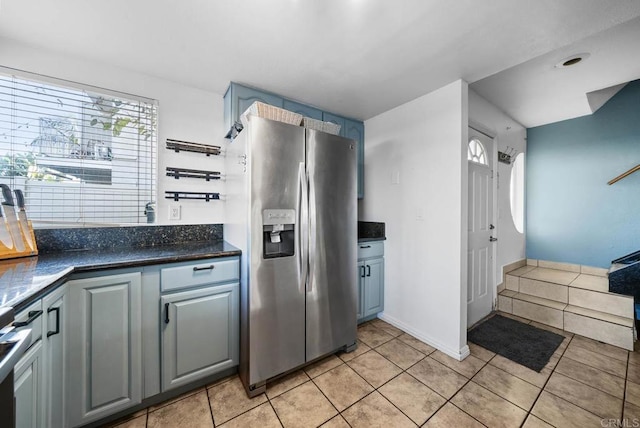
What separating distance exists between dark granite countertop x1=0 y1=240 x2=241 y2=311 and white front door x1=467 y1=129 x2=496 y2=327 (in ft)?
7.63

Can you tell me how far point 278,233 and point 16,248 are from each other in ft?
5.05

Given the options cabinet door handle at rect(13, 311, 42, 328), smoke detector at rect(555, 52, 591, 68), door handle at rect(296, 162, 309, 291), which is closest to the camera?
cabinet door handle at rect(13, 311, 42, 328)

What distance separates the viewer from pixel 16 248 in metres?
1.41

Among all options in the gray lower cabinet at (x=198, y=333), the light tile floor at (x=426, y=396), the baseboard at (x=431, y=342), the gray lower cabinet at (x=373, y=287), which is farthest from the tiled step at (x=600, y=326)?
the gray lower cabinet at (x=198, y=333)

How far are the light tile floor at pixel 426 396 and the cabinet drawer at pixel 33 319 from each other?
0.81 meters

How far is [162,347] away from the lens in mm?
1465

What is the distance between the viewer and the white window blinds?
62.0 inches

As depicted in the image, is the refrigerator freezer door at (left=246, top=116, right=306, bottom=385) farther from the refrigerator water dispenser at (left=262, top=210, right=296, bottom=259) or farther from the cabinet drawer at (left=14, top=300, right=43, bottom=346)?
the cabinet drawer at (left=14, top=300, right=43, bottom=346)

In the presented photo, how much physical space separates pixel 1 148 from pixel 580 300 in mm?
5083

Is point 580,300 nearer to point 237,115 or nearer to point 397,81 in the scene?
point 397,81

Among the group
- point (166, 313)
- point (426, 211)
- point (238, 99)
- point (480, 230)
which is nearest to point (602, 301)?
point (480, 230)

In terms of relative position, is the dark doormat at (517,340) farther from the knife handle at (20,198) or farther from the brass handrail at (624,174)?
the knife handle at (20,198)

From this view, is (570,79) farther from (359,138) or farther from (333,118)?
(333,118)

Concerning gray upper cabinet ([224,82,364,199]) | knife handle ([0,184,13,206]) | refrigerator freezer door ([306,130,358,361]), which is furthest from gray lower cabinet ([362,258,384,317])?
knife handle ([0,184,13,206])
